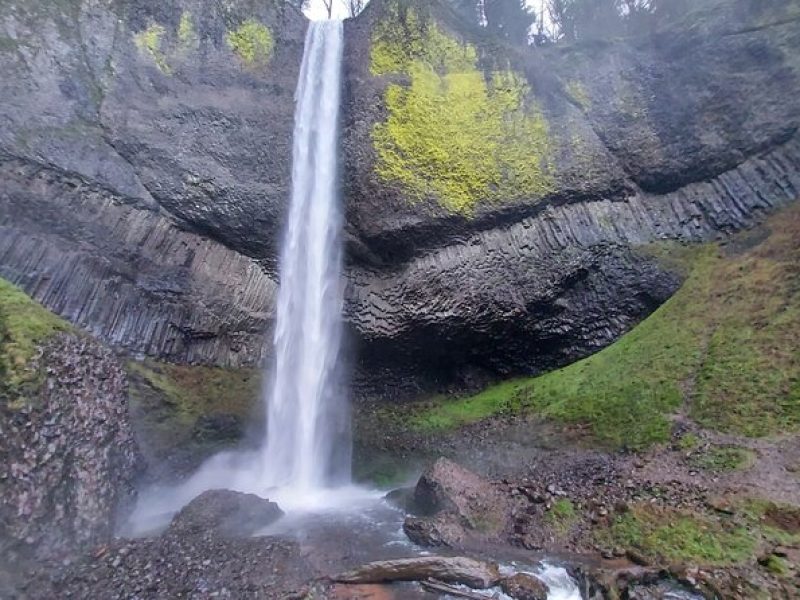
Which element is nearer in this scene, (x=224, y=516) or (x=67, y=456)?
(x=67, y=456)

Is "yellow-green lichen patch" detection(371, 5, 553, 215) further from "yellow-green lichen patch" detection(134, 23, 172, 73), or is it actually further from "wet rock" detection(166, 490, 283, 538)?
Answer: "wet rock" detection(166, 490, 283, 538)

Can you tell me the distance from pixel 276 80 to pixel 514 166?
28.2 feet

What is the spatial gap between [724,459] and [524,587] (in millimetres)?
4819

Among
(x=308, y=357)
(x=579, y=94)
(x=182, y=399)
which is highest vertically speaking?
(x=579, y=94)

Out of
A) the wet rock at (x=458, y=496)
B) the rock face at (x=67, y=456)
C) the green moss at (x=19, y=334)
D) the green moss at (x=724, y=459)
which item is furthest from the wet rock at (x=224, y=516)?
the green moss at (x=724, y=459)

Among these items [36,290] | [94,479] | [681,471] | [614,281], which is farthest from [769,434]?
[36,290]

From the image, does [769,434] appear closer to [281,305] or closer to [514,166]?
[514,166]

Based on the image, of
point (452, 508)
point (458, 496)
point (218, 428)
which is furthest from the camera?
point (218, 428)

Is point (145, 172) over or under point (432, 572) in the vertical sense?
over

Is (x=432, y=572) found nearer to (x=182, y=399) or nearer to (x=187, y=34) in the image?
(x=182, y=399)

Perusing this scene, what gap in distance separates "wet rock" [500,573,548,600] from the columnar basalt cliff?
8547mm

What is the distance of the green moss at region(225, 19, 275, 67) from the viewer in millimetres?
17406

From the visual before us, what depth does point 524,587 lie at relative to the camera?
671 cm

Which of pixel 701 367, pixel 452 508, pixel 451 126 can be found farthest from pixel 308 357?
pixel 701 367
